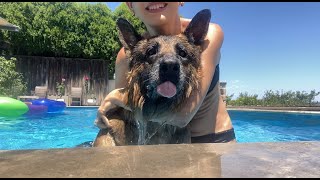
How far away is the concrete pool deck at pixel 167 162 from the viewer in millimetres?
1152

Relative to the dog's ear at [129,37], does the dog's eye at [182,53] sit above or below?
below

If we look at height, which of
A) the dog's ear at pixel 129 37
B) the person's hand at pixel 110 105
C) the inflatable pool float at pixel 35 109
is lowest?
the inflatable pool float at pixel 35 109

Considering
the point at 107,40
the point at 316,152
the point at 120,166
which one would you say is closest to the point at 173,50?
the point at 316,152

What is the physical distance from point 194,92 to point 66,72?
63.1 ft

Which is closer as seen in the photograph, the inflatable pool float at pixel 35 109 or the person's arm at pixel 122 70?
the person's arm at pixel 122 70

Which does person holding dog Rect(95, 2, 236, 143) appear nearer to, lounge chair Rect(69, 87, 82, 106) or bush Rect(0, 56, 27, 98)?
bush Rect(0, 56, 27, 98)

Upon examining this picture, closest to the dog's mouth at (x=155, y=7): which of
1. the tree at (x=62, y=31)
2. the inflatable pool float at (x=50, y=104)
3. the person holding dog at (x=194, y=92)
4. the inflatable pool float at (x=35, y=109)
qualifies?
the person holding dog at (x=194, y=92)

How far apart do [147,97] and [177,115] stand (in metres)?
0.31

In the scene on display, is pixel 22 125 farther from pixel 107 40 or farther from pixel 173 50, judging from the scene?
pixel 107 40

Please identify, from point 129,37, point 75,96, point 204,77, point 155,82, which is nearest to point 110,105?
point 155,82

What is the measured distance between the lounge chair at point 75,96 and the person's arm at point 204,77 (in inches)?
686

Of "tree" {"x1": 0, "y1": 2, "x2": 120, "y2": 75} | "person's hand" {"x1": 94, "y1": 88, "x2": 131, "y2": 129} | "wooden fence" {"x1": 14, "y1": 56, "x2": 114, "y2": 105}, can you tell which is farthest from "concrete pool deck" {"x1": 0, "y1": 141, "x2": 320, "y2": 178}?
"wooden fence" {"x1": 14, "y1": 56, "x2": 114, "y2": 105}

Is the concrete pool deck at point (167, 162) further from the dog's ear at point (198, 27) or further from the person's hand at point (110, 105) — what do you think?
the dog's ear at point (198, 27)

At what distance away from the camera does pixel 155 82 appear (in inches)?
106
